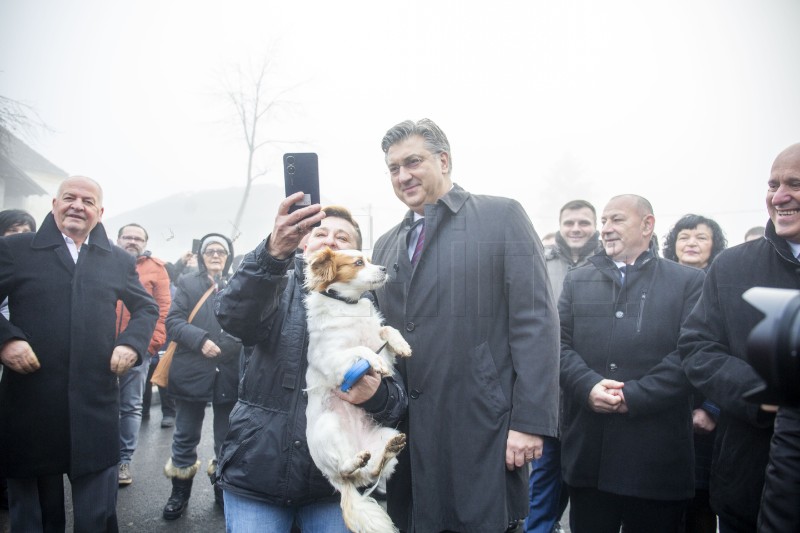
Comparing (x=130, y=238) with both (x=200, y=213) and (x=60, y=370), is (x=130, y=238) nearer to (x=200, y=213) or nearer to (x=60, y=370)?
(x=60, y=370)

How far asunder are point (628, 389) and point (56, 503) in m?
3.82

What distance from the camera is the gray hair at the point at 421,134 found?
8.15ft

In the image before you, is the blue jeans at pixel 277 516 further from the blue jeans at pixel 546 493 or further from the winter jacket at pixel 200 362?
the winter jacket at pixel 200 362

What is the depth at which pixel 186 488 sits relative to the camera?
4.41 meters

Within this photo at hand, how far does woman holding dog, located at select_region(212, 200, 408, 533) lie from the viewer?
199 cm

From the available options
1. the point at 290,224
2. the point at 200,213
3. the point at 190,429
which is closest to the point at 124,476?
the point at 190,429

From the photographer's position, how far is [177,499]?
4.34m

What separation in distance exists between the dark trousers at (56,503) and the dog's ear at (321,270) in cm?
212

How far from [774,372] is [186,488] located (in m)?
4.98

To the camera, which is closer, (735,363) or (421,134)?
(735,363)

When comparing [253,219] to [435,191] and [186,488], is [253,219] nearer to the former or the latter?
[186,488]

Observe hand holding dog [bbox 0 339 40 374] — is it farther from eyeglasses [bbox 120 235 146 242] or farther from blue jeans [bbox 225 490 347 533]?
eyeglasses [bbox 120 235 146 242]

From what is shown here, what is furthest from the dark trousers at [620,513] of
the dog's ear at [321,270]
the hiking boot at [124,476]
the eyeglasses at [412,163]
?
the hiking boot at [124,476]

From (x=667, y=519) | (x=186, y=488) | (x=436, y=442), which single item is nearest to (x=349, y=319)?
(x=436, y=442)
